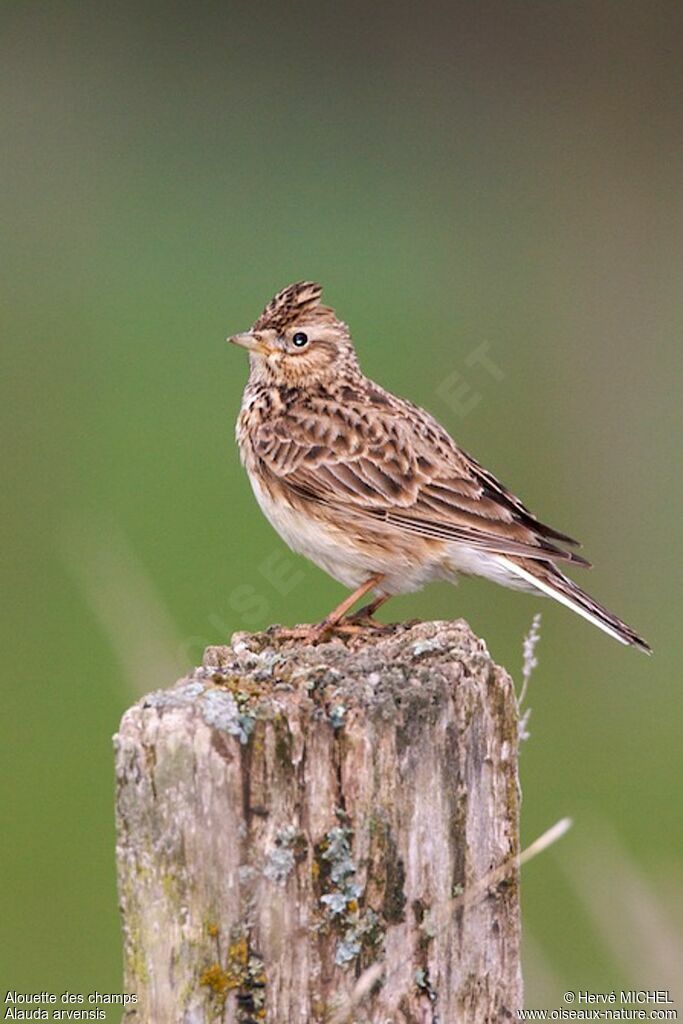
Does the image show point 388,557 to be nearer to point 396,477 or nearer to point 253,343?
point 396,477

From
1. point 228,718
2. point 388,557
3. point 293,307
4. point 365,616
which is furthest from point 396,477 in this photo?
point 228,718

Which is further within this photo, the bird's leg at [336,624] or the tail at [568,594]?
the tail at [568,594]

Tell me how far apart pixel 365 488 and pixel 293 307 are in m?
0.97

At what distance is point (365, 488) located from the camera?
676 cm

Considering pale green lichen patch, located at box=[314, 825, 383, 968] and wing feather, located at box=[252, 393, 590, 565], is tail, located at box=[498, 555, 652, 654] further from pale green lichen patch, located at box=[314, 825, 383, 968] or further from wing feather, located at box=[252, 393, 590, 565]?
pale green lichen patch, located at box=[314, 825, 383, 968]

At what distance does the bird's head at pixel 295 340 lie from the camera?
731cm

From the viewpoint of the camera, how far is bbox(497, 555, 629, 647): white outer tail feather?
6238mm

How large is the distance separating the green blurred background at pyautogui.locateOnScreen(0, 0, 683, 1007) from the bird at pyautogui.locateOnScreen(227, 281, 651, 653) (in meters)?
0.70

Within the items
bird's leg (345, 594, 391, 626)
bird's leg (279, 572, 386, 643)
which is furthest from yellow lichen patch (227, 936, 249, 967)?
bird's leg (345, 594, 391, 626)

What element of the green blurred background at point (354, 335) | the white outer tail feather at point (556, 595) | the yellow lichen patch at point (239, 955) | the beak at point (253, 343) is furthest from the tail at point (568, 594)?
the yellow lichen patch at point (239, 955)

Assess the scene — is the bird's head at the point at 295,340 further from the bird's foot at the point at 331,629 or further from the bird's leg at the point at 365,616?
the bird's foot at the point at 331,629

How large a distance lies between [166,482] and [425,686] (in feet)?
33.7

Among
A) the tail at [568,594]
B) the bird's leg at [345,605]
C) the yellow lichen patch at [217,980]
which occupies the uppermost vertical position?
the bird's leg at [345,605]

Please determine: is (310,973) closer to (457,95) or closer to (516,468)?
(516,468)
